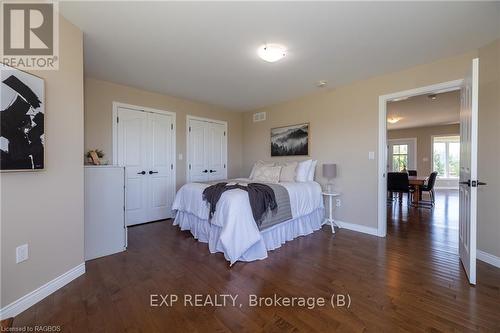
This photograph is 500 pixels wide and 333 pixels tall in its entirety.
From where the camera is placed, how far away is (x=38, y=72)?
1.78 meters

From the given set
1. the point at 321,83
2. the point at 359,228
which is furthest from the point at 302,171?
the point at 321,83

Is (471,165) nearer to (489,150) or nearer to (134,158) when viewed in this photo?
(489,150)

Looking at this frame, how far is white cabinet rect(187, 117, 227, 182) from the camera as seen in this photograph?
4.70m

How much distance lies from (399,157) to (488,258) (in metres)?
7.36

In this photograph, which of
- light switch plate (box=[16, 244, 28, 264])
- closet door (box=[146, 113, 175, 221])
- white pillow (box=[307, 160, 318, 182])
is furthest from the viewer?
closet door (box=[146, 113, 175, 221])

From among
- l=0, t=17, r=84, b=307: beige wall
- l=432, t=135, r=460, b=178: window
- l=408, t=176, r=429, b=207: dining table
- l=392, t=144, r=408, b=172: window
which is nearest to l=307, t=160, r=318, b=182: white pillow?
A: l=408, t=176, r=429, b=207: dining table

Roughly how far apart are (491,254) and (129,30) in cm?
437

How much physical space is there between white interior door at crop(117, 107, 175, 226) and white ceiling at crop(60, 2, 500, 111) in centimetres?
79

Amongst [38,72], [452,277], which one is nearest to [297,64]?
[38,72]

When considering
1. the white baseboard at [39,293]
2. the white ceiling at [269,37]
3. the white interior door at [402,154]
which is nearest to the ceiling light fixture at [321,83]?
the white ceiling at [269,37]

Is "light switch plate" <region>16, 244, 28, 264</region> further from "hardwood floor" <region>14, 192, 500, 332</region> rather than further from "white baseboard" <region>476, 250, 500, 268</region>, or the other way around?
"white baseboard" <region>476, 250, 500, 268</region>

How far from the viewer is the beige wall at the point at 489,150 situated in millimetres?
2367

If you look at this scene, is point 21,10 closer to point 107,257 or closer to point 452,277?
point 107,257

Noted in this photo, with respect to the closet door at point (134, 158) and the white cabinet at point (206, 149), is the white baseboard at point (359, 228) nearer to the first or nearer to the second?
the white cabinet at point (206, 149)
